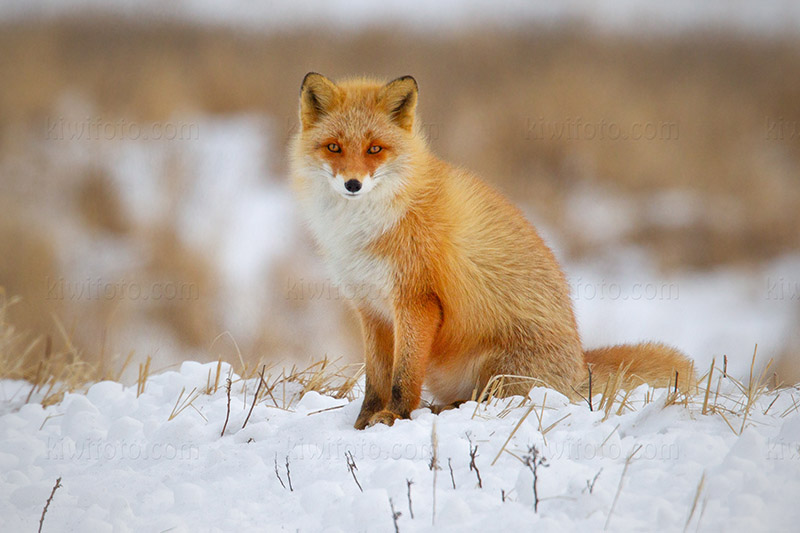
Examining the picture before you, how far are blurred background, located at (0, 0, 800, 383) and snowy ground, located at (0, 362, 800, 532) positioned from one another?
4.94 m

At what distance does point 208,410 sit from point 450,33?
10.6 m

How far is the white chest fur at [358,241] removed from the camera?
11.8 feet

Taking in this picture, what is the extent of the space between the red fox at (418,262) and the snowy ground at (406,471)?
436 mm

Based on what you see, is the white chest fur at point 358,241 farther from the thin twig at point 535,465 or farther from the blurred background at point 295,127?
the blurred background at point 295,127

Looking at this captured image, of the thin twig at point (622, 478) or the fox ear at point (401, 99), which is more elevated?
the fox ear at point (401, 99)

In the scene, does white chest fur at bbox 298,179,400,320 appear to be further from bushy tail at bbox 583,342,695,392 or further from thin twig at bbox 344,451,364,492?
bushy tail at bbox 583,342,695,392

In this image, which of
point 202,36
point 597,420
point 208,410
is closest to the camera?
point 597,420

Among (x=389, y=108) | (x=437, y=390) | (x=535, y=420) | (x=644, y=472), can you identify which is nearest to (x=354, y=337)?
(x=437, y=390)

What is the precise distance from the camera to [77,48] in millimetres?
11797

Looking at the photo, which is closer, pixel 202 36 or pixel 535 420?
pixel 535 420

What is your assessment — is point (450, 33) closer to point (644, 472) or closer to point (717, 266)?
point (717, 266)
